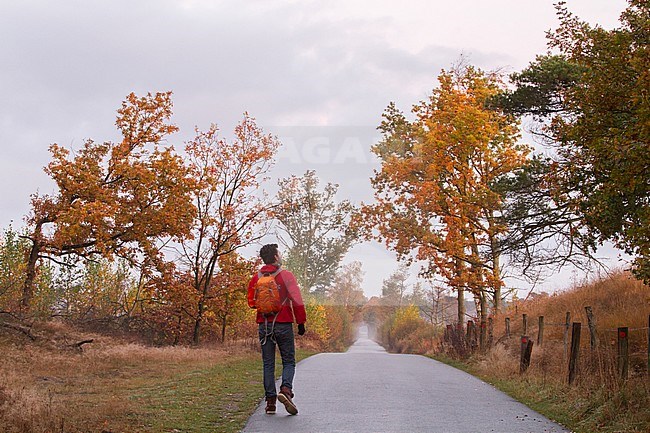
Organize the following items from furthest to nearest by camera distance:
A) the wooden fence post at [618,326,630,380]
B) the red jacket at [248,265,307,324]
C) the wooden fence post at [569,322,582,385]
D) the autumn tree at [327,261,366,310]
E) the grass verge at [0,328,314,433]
→ the autumn tree at [327,261,366,310] → the wooden fence post at [569,322,582,385] → the wooden fence post at [618,326,630,380] → the red jacket at [248,265,307,324] → the grass verge at [0,328,314,433]

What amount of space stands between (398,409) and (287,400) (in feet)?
5.63

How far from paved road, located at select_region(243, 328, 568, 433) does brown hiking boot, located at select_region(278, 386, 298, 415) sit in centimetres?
10

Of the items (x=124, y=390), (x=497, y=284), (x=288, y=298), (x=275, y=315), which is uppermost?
(x=497, y=284)

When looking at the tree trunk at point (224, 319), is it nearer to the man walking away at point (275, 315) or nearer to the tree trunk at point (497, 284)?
the tree trunk at point (497, 284)

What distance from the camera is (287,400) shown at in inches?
334

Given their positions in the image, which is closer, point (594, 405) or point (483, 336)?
point (594, 405)

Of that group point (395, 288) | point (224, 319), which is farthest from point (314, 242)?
point (395, 288)

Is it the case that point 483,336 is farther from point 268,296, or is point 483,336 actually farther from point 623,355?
point 268,296

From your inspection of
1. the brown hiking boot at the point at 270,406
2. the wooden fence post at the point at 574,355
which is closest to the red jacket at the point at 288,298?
the brown hiking boot at the point at 270,406

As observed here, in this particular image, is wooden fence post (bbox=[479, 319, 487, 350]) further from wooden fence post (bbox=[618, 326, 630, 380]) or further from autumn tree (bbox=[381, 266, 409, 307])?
autumn tree (bbox=[381, 266, 409, 307])

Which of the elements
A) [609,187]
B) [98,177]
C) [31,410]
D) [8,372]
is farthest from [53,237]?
[609,187]

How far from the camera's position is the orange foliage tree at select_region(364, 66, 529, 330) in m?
28.5

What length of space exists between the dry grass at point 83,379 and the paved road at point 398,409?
6.24 feet

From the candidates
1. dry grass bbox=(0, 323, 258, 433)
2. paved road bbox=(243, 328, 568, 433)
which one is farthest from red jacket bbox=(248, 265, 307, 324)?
dry grass bbox=(0, 323, 258, 433)
